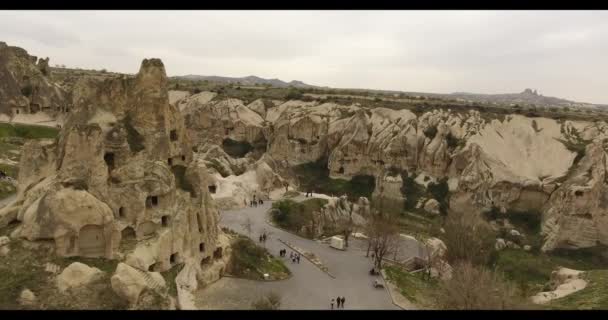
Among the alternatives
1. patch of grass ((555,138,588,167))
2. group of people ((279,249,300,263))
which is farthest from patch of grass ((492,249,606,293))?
group of people ((279,249,300,263))

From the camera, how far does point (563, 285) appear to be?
82.0 feet

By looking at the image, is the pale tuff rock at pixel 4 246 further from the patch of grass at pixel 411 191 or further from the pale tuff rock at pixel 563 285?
the patch of grass at pixel 411 191

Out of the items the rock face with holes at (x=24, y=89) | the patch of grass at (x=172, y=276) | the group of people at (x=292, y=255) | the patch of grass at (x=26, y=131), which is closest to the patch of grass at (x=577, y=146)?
the group of people at (x=292, y=255)

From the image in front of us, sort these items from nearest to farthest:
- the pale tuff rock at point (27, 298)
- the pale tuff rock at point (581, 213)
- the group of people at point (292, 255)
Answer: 1. the pale tuff rock at point (27, 298)
2. the group of people at point (292, 255)
3. the pale tuff rock at point (581, 213)

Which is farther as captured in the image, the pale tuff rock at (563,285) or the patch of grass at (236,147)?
the patch of grass at (236,147)

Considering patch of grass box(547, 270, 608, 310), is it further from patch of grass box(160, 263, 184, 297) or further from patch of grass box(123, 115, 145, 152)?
patch of grass box(123, 115, 145, 152)

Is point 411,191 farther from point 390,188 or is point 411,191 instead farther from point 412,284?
point 412,284

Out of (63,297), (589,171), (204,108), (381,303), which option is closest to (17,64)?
(204,108)

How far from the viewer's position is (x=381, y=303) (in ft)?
70.3

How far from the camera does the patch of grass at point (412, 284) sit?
23188mm

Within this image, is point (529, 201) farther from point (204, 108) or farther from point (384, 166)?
point (204, 108)

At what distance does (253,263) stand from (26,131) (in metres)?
38.2

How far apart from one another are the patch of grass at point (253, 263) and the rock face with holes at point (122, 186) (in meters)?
0.98

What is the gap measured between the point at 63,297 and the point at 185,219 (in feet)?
22.0
